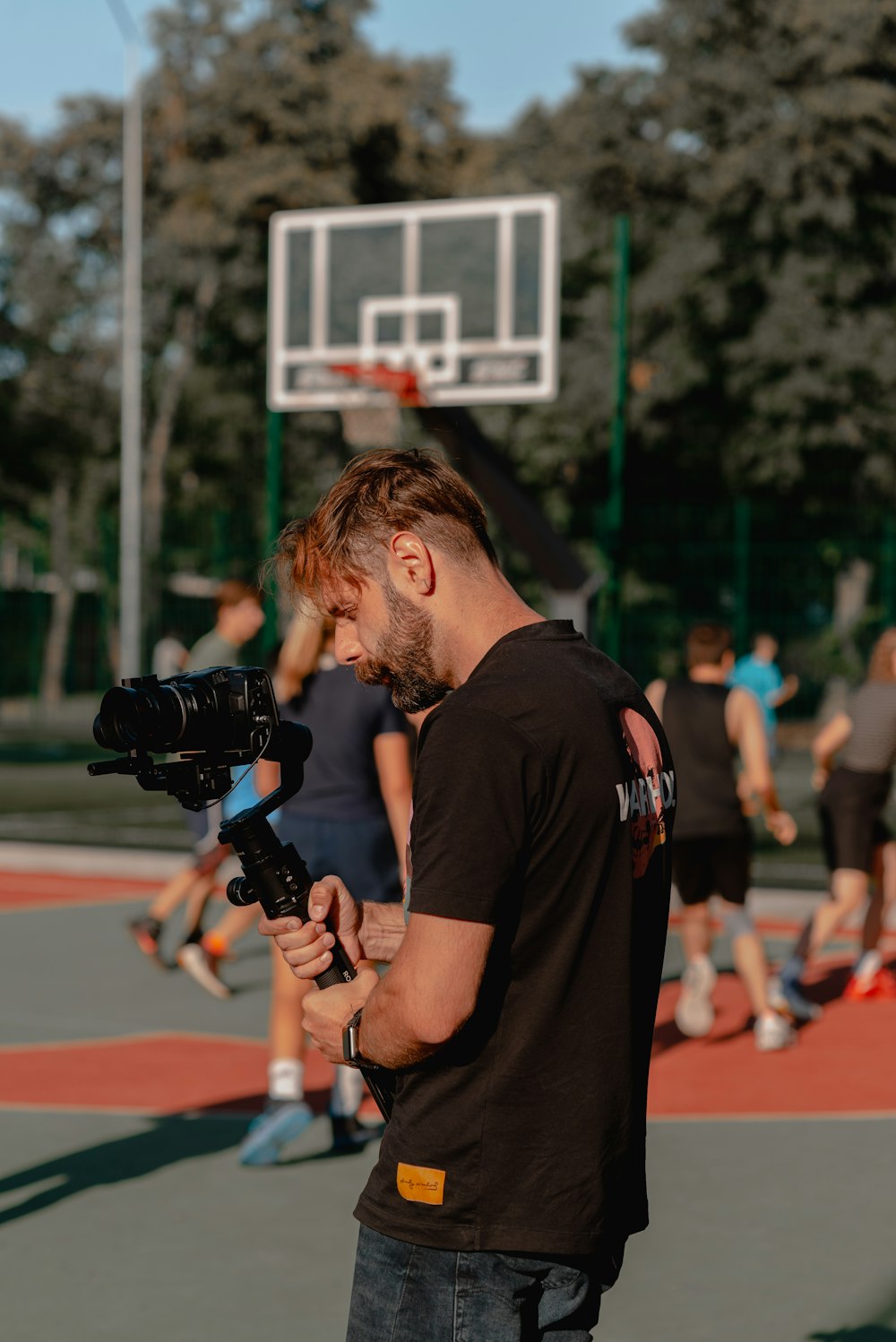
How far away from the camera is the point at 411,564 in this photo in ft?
7.23

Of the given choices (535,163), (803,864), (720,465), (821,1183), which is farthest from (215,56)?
(821,1183)

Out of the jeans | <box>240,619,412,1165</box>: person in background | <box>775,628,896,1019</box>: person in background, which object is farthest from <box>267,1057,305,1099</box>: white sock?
the jeans

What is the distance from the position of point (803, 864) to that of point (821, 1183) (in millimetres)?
8481

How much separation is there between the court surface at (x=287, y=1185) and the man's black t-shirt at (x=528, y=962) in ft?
0.28

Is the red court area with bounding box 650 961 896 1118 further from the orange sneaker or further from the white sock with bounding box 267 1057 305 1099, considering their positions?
the white sock with bounding box 267 1057 305 1099

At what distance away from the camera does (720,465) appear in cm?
3353

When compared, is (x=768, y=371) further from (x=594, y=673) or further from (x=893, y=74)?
(x=594, y=673)

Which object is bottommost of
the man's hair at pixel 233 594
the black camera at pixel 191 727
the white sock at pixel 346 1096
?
the white sock at pixel 346 1096

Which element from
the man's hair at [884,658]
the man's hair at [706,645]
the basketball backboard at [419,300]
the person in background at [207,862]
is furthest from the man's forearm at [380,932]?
the basketball backboard at [419,300]

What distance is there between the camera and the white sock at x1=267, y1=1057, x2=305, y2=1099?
5.55m

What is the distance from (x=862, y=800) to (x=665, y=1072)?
2.11 meters

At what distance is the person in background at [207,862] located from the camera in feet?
27.0

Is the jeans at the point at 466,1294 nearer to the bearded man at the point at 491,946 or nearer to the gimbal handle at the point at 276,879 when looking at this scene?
the bearded man at the point at 491,946

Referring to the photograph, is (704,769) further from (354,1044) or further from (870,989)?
(354,1044)
